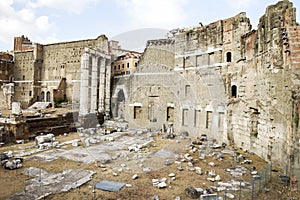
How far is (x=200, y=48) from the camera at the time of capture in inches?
640

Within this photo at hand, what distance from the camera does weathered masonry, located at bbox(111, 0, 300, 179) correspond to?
872cm

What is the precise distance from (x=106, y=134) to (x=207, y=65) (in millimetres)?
8972

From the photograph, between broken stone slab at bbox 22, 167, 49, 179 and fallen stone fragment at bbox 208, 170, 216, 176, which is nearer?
broken stone slab at bbox 22, 167, 49, 179

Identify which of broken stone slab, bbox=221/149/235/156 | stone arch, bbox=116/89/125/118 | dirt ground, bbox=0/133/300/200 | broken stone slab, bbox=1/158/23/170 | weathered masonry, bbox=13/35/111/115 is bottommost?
dirt ground, bbox=0/133/300/200

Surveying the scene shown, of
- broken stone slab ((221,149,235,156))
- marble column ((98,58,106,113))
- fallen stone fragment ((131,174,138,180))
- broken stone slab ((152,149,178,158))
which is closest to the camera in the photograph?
fallen stone fragment ((131,174,138,180))

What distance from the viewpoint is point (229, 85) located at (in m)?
14.1

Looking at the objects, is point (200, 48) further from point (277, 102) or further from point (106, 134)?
point (106, 134)

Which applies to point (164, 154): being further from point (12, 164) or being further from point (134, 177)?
point (12, 164)

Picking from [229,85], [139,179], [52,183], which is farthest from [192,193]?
[229,85]

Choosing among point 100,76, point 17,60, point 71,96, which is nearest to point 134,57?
point 100,76

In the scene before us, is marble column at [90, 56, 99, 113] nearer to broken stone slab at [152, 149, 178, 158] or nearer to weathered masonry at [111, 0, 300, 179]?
weathered masonry at [111, 0, 300, 179]

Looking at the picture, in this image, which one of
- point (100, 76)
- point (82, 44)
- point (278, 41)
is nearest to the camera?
point (278, 41)

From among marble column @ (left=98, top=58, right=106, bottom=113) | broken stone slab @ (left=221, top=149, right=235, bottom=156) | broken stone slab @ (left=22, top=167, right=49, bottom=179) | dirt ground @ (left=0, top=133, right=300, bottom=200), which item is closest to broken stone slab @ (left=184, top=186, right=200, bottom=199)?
dirt ground @ (left=0, top=133, right=300, bottom=200)

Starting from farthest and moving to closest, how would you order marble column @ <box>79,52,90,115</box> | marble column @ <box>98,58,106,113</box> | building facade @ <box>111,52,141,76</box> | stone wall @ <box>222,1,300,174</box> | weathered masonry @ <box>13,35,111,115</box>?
building facade @ <box>111,52,141,76</box> → marble column @ <box>98,58,106,113</box> → weathered masonry @ <box>13,35,111,115</box> → marble column @ <box>79,52,90,115</box> → stone wall @ <box>222,1,300,174</box>
